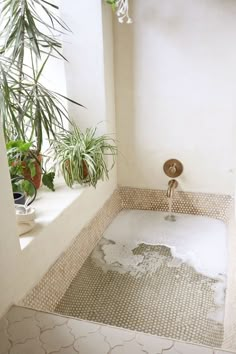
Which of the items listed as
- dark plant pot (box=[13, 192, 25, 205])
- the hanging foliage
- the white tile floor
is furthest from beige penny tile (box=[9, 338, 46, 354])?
the hanging foliage

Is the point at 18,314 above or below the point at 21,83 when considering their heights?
below

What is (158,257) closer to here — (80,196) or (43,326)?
(80,196)

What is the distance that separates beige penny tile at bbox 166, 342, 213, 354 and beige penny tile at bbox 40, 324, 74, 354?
333 mm

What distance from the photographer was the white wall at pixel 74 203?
1.24m

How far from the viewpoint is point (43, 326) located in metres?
1.16

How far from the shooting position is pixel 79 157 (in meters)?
1.96

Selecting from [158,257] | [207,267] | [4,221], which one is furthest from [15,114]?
[207,267]

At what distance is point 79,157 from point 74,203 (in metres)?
0.29

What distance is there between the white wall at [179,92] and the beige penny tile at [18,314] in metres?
1.48

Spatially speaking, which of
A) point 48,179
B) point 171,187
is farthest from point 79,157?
point 171,187

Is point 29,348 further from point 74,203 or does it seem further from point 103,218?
point 103,218

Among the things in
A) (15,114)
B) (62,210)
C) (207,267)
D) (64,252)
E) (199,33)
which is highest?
(199,33)

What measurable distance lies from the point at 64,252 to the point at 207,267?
2.74 ft

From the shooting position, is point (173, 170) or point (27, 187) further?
point (173, 170)
